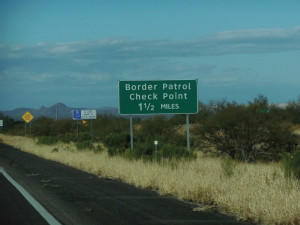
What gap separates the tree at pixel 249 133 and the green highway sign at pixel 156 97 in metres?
4.04

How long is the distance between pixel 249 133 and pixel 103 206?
58.8 feet

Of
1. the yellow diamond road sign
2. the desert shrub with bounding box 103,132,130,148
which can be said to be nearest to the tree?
the desert shrub with bounding box 103,132,130,148

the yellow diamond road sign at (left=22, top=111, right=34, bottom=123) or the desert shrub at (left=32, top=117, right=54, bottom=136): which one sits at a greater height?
the yellow diamond road sign at (left=22, top=111, right=34, bottom=123)

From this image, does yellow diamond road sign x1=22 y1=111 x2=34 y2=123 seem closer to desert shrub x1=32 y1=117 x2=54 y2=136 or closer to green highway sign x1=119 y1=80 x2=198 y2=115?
desert shrub x1=32 y1=117 x2=54 y2=136

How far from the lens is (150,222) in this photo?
10.4 meters

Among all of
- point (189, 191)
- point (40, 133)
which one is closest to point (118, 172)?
point (189, 191)

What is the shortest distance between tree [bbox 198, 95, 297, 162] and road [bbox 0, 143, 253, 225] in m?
12.2

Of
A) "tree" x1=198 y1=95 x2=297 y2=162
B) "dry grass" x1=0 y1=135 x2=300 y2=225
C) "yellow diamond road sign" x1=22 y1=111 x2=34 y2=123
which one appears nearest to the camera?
"dry grass" x1=0 y1=135 x2=300 y2=225

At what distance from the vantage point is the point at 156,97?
2673cm

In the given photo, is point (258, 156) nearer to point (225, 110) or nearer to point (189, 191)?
point (225, 110)

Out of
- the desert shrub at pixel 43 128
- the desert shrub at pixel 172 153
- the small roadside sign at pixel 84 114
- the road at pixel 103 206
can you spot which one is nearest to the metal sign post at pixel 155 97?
the desert shrub at pixel 172 153

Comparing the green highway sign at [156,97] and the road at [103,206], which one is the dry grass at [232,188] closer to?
the road at [103,206]

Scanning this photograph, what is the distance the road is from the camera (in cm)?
1076

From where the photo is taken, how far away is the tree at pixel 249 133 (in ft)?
95.5
